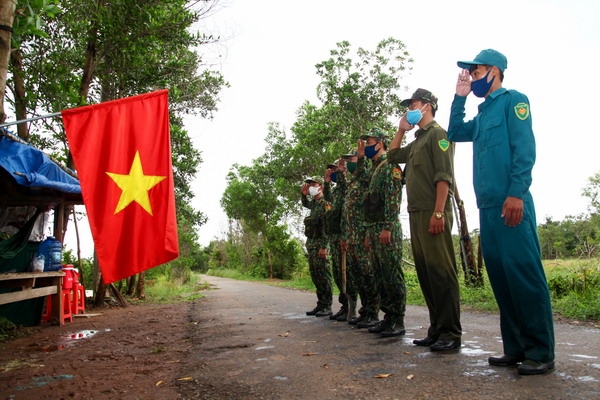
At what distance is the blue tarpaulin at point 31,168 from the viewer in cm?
560

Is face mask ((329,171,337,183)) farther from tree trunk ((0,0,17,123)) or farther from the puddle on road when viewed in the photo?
tree trunk ((0,0,17,123))

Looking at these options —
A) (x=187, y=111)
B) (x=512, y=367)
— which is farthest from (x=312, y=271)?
(x=187, y=111)

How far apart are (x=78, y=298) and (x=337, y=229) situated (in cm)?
519

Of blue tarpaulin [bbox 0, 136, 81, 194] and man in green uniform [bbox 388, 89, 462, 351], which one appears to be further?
blue tarpaulin [bbox 0, 136, 81, 194]

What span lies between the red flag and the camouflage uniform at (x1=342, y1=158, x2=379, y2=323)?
220 centimetres

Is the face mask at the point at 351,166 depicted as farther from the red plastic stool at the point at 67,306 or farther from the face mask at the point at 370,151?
the red plastic stool at the point at 67,306

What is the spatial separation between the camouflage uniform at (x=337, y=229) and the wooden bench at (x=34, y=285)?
4081 mm

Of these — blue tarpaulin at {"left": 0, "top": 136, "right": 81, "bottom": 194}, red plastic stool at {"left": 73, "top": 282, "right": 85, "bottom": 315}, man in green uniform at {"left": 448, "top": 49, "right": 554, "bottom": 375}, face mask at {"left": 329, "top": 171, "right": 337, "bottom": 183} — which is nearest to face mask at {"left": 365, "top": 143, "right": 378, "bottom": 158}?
face mask at {"left": 329, "top": 171, "right": 337, "bottom": 183}

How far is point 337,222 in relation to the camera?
637 cm

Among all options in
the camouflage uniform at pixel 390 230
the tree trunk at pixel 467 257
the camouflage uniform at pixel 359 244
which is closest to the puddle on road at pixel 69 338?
the camouflage uniform at pixel 359 244

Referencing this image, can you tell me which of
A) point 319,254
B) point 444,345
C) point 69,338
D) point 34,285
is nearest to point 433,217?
point 444,345

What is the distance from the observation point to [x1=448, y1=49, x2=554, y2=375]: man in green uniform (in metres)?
2.72

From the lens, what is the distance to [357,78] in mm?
15359

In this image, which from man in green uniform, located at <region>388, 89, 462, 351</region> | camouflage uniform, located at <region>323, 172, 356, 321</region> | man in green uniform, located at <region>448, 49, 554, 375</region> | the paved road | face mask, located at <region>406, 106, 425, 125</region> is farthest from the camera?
camouflage uniform, located at <region>323, 172, 356, 321</region>
